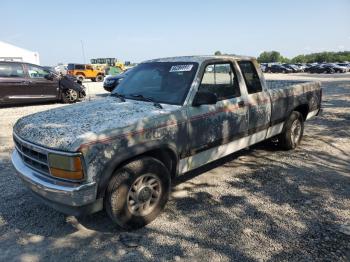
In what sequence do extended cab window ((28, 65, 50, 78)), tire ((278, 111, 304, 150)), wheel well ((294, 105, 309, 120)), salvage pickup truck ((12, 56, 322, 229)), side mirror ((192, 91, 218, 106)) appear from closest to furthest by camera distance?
salvage pickup truck ((12, 56, 322, 229))
side mirror ((192, 91, 218, 106))
tire ((278, 111, 304, 150))
wheel well ((294, 105, 309, 120))
extended cab window ((28, 65, 50, 78))

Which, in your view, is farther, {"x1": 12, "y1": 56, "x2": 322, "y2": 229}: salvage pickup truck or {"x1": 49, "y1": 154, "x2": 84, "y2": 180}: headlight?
{"x1": 12, "y1": 56, "x2": 322, "y2": 229}: salvage pickup truck

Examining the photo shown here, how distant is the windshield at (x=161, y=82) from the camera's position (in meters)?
4.12

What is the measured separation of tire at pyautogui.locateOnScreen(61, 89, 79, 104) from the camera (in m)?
12.9

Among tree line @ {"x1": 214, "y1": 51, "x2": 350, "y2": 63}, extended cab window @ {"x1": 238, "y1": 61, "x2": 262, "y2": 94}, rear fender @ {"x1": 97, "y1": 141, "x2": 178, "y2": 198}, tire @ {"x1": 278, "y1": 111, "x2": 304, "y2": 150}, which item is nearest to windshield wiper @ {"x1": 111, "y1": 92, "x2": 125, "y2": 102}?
rear fender @ {"x1": 97, "y1": 141, "x2": 178, "y2": 198}

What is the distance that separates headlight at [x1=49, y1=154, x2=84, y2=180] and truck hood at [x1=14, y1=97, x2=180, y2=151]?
9cm

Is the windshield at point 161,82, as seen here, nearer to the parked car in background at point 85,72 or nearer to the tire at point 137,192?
the tire at point 137,192

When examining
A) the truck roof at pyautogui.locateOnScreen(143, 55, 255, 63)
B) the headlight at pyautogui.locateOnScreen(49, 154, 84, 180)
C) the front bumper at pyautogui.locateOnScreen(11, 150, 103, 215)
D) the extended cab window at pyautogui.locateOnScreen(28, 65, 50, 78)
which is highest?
the truck roof at pyautogui.locateOnScreen(143, 55, 255, 63)

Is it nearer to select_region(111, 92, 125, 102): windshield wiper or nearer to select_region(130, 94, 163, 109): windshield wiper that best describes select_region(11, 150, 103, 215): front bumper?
select_region(130, 94, 163, 109): windshield wiper

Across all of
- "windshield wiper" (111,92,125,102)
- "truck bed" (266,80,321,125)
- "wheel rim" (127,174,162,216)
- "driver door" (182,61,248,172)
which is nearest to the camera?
"wheel rim" (127,174,162,216)

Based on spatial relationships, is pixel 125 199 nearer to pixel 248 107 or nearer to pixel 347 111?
pixel 248 107

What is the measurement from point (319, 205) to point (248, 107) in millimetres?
1685

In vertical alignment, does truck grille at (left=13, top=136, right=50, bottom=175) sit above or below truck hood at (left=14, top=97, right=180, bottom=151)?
below

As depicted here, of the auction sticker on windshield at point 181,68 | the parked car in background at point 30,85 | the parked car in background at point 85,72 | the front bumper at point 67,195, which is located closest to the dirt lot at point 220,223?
the front bumper at point 67,195

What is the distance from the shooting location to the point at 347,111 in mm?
10547
